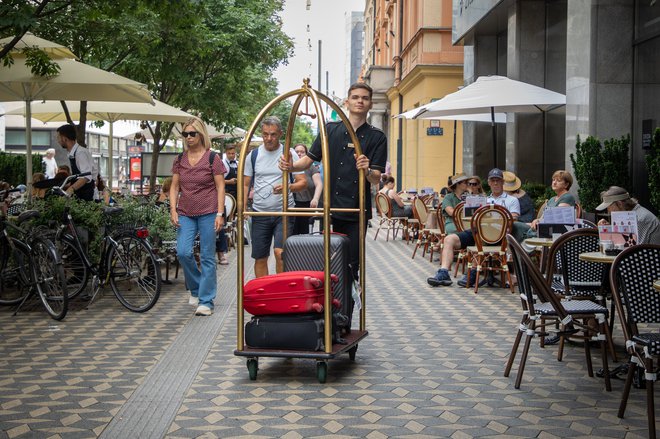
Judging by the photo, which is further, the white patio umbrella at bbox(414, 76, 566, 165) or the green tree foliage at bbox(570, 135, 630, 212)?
the white patio umbrella at bbox(414, 76, 566, 165)

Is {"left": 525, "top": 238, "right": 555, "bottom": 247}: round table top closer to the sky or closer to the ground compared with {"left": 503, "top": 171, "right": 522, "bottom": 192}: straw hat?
closer to the ground

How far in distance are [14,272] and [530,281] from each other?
18.5 ft

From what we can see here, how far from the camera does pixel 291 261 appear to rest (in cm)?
693

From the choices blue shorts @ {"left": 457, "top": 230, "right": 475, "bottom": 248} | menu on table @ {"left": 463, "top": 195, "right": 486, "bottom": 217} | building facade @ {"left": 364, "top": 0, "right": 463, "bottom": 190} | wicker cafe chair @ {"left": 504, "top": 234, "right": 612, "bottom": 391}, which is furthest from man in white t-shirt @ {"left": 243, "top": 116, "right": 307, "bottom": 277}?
building facade @ {"left": 364, "top": 0, "right": 463, "bottom": 190}

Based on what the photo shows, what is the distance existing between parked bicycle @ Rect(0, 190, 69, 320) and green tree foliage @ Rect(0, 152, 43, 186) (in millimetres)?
14364

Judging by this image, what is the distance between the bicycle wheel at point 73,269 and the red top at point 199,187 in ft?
3.89

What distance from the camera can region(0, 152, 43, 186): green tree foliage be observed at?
23891 mm

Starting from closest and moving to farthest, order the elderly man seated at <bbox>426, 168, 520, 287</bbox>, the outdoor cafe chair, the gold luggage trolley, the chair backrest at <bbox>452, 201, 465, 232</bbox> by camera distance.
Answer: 1. the gold luggage trolley
2. the outdoor cafe chair
3. the elderly man seated at <bbox>426, 168, 520, 287</bbox>
4. the chair backrest at <bbox>452, 201, 465, 232</bbox>

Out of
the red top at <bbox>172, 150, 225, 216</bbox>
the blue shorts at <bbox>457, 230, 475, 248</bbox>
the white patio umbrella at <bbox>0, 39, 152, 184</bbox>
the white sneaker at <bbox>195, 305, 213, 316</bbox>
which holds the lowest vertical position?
the white sneaker at <bbox>195, 305, 213, 316</bbox>

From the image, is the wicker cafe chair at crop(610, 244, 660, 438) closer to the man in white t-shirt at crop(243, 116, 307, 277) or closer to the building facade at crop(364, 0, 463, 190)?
the man in white t-shirt at crop(243, 116, 307, 277)

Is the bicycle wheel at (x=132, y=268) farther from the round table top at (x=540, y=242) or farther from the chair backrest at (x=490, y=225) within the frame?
the chair backrest at (x=490, y=225)

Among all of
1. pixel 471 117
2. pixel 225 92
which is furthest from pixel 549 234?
pixel 225 92

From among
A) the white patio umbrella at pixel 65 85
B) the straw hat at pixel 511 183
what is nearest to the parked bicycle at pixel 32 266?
the white patio umbrella at pixel 65 85

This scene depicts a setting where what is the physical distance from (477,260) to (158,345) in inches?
201
